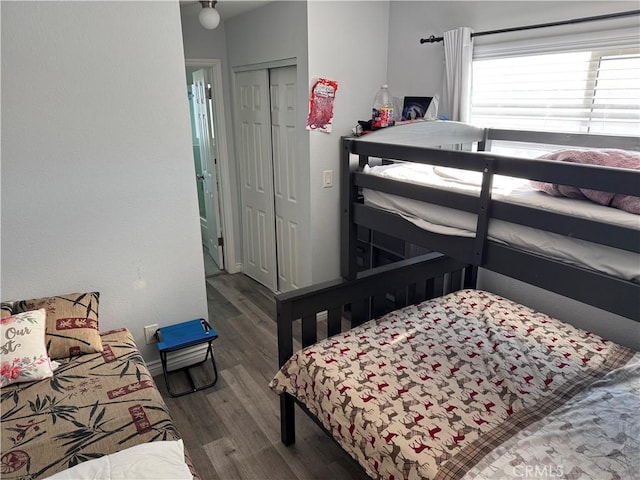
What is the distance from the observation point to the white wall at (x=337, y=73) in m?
Result: 2.91

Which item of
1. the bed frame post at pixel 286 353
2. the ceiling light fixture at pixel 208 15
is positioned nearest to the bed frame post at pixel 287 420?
the bed frame post at pixel 286 353

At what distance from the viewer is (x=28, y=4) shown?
2000 millimetres

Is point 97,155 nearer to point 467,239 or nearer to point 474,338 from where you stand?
point 467,239

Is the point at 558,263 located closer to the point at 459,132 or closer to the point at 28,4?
the point at 459,132

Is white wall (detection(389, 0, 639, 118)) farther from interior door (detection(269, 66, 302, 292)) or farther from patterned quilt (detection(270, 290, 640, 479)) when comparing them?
patterned quilt (detection(270, 290, 640, 479))

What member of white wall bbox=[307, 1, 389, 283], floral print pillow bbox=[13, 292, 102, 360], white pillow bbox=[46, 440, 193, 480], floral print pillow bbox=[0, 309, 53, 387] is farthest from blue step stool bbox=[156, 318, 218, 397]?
white pillow bbox=[46, 440, 193, 480]

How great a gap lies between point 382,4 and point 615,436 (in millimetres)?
2928

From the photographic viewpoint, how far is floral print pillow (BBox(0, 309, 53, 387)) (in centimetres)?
188

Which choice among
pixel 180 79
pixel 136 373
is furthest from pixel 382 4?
pixel 136 373

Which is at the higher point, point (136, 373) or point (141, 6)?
point (141, 6)

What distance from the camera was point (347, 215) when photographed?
2074 mm

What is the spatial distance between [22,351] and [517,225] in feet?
6.89

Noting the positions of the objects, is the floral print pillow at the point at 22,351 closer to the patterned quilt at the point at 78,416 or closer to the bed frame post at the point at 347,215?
the patterned quilt at the point at 78,416
